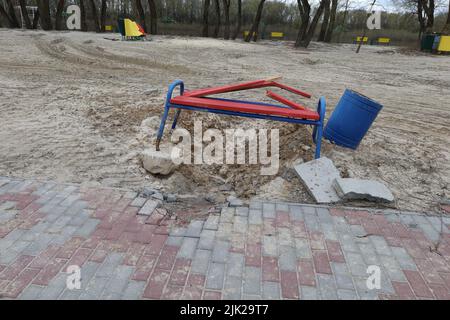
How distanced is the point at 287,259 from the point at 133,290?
1.15 m

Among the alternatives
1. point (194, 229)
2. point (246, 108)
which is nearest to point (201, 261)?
point (194, 229)

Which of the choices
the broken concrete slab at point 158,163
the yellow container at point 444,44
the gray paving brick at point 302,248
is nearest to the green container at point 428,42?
the yellow container at point 444,44

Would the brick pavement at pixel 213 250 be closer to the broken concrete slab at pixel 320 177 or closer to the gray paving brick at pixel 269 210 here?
the gray paving brick at pixel 269 210

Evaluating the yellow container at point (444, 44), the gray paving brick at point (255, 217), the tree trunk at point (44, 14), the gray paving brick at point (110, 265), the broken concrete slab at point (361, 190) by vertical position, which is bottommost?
the gray paving brick at point (110, 265)

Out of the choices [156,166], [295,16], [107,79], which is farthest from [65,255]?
[295,16]

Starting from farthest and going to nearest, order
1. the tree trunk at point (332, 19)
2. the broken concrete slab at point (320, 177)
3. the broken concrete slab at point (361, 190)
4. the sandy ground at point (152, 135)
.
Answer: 1. the tree trunk at point (332, 19)
2. the sandy ground at point (152, 135)
3. the broken concrete slab at point (320, 177)
4. the broken concrete slab at point (361, 190)

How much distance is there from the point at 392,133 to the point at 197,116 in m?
3.12

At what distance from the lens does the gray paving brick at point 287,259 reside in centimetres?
234

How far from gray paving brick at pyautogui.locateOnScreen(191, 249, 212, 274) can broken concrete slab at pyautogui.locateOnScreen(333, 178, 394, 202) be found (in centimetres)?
155

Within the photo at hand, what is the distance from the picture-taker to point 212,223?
9.22 feet

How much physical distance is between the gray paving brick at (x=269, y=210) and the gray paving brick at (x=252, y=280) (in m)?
0.70
